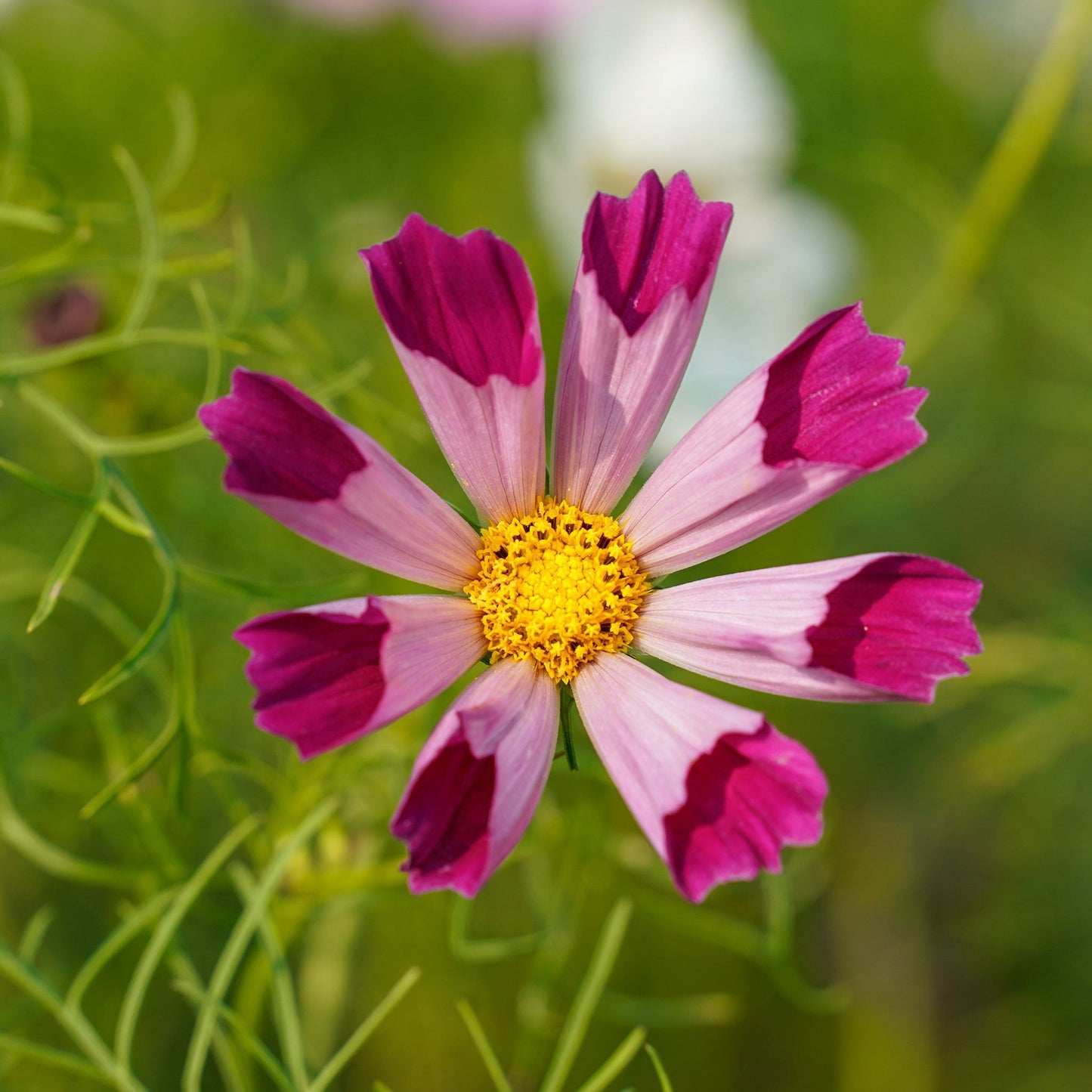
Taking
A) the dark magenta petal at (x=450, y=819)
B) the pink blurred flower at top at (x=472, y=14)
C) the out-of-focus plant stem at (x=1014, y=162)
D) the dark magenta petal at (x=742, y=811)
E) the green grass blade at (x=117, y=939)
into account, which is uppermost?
the pink blurred flower at top at (x=472, y=14)

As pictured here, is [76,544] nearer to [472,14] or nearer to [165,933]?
[165,933]

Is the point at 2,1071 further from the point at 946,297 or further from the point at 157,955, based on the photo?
the point at 946,297

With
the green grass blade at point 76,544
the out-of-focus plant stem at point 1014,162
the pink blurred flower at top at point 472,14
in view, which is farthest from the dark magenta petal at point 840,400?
the pink blurred flower at top at point 472,14

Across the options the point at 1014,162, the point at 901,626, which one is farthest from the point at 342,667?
the point at 1014,162

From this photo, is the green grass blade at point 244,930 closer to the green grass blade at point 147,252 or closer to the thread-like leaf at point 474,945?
the thread-like leaf at point 474,945

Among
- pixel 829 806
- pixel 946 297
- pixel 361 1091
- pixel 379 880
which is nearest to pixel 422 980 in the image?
pixel 361 1091
